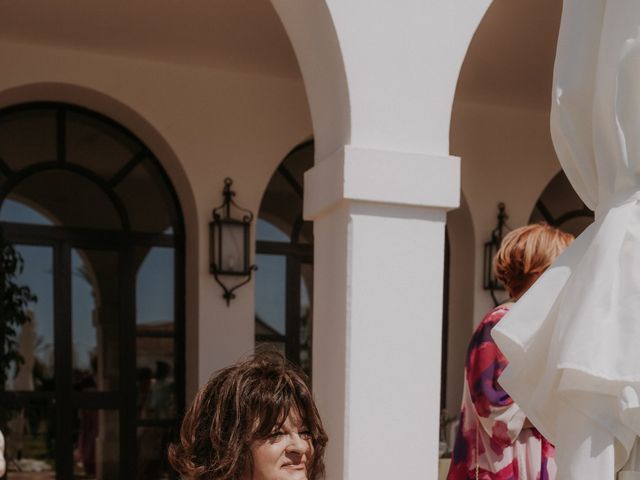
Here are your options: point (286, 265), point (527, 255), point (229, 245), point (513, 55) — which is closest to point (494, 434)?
point (527, 255)

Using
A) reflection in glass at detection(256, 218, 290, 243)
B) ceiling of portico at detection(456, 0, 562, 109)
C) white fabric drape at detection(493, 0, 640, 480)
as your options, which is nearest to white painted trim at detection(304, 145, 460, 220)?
white fabric drape at detection(493, 0, 640, 480)

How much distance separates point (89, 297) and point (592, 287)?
5.03 meters

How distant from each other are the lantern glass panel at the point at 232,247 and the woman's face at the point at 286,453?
4.15m

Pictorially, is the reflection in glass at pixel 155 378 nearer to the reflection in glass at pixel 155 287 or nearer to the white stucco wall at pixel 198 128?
the reflection in glass at pixel 155 287

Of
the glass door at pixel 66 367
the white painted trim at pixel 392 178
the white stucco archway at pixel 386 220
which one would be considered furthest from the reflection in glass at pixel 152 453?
the white painted trim at pixel 392 178

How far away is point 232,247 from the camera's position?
5730 millimetres

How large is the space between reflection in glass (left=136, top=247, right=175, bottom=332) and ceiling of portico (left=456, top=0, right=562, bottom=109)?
264 centimetres

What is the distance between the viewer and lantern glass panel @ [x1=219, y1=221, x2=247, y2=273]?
5684 mm

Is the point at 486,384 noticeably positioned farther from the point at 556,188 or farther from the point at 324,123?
the point at 556,188

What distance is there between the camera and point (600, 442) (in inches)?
51.9

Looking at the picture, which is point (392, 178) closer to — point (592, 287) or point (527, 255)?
point (527, 255)

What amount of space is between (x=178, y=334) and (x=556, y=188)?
11.6 feet

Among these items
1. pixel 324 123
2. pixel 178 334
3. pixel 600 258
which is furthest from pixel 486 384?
pixel 178 334

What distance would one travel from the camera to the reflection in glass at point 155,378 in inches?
235
